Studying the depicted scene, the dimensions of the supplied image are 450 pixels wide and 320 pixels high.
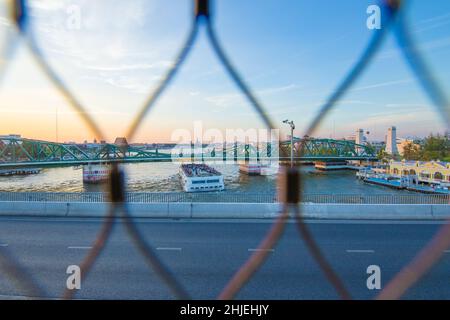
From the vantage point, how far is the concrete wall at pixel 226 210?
6.43m

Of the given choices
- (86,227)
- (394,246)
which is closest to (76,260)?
(86,227)

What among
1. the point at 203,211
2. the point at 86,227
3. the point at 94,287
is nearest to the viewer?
the point at 94,287

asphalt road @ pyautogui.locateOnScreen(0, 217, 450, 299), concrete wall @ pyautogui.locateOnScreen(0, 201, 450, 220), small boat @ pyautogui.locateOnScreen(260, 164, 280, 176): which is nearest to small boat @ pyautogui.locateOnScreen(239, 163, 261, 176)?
small boat @ pyautogui.locateOnScreen(260, 164, 280, 176)

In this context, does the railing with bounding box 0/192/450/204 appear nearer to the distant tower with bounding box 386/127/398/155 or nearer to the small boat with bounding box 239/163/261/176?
the small boat with bounding box 239/163/261/176

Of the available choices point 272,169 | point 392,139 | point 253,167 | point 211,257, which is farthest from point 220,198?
point 272,169

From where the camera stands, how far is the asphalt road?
286 centimetres

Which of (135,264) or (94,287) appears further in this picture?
(135,264)

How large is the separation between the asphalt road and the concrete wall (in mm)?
386

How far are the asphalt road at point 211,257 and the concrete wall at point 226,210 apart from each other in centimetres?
39

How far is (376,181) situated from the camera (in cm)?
3222

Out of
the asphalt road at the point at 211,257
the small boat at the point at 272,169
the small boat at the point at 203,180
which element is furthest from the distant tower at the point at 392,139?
the small boat at the point at 203,180
